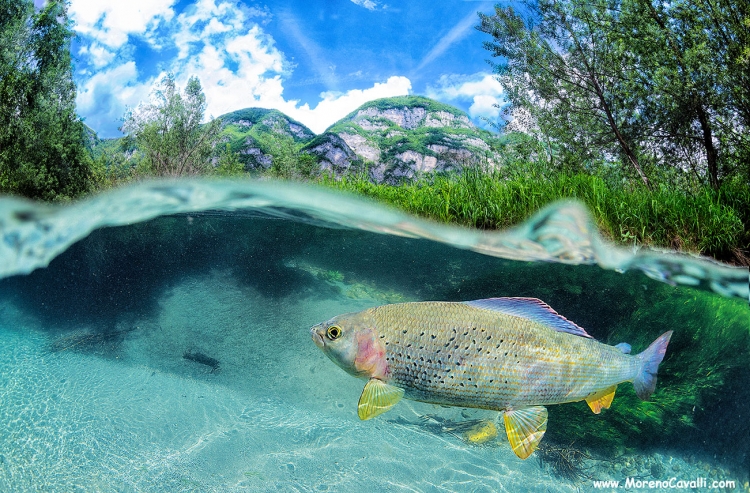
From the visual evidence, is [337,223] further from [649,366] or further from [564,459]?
[649,366]

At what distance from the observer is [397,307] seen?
2400mm

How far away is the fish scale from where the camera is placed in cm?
229

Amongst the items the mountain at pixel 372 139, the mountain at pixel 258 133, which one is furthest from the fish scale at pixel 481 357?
the mountain at pixel 258 133

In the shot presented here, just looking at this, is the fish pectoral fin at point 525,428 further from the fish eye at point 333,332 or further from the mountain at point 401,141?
the mountain at point 401,141

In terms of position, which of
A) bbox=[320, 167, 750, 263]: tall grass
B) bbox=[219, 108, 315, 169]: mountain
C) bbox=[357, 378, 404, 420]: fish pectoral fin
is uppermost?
bbox=[219, 108, 315, 169]: mountain

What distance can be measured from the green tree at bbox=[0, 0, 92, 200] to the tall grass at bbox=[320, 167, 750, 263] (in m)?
16.1

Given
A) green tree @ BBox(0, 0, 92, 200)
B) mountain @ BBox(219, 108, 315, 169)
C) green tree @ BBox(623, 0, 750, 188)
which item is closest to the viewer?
green tree @ BBox(623, 0, 750, 188)

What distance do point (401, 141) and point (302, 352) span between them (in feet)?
35.3

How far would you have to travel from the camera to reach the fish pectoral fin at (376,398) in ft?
7.22

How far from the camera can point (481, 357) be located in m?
2.33

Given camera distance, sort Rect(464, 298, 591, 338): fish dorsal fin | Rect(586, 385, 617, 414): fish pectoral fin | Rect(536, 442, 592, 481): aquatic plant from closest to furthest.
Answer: Rect(464, 298, 591, 338): fish dorsal fin
Rect(586, 385, 617, 414): fish pectoral fin
Rect(536, 442, 592, 481): aquatic plant

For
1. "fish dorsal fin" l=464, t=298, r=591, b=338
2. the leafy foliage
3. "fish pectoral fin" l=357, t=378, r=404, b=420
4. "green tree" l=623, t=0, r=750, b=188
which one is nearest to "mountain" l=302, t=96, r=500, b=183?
the leafy foliage

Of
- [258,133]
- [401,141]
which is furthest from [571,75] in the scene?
[258,133]

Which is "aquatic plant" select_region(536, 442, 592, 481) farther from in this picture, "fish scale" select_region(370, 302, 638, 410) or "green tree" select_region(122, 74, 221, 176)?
"green tree" select_region(122, 74, 221, 176)
